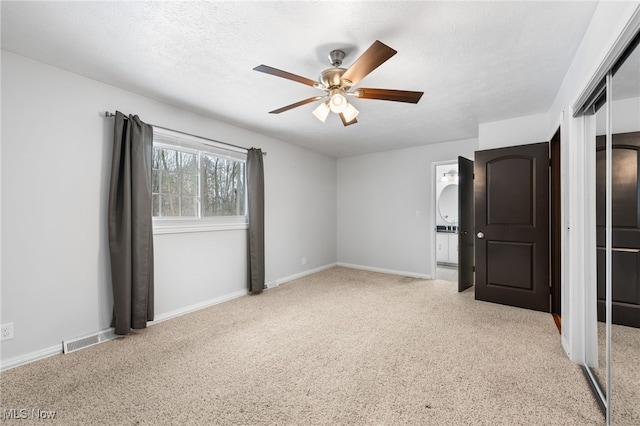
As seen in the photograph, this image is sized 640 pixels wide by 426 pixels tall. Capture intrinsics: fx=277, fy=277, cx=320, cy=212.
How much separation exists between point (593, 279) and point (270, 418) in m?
2.25

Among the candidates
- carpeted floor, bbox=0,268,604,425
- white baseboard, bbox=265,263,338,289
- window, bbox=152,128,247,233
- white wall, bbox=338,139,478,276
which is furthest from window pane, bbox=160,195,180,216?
white wall, bbox=338,139,478,276

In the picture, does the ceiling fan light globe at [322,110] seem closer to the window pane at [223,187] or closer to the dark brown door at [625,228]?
the dark brown door at [625,228]

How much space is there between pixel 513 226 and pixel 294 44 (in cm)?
316

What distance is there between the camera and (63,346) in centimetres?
229

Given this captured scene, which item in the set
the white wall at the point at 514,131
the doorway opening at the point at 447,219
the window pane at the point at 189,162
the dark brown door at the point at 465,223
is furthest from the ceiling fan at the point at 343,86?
the doorway opening at the point at 447,219

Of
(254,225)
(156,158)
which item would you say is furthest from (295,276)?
(156,158)

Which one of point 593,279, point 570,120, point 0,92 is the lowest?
point 593,279

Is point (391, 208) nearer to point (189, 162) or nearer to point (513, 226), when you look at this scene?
point (513, 226)

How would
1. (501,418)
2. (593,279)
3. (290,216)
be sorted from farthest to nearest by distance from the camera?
(290,216) → (593,279) → (501,418)

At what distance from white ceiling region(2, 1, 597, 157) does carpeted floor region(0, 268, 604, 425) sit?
7.66 ft

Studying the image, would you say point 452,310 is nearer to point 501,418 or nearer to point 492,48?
point 501,418

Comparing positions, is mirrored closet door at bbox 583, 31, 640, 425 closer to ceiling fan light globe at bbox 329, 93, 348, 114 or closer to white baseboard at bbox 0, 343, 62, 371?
ceiling fan light globe at bbox 329, 93, 348, 114

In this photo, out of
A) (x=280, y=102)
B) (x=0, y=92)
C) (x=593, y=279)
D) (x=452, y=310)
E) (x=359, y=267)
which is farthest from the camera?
(x=359, y=267)

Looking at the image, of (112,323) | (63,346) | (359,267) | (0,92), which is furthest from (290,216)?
(0,92)
